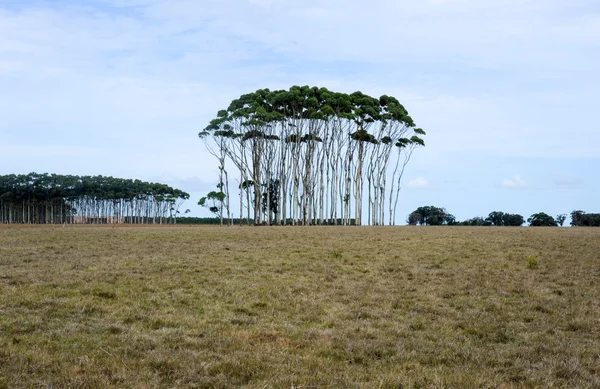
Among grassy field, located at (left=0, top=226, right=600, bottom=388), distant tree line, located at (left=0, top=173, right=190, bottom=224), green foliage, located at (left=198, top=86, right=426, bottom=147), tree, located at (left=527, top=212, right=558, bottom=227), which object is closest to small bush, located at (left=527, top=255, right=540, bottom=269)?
grassy field, located at (left=0, top=226, right=600, bottom=388)

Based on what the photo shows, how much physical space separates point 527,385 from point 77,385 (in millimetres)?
5993

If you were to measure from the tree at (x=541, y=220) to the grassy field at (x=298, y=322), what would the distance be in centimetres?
6352

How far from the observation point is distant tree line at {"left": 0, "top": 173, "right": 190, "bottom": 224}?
13100 cm

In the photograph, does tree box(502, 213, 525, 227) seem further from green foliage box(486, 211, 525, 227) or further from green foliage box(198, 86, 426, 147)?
green foliage box(198, 86, 426, 147)

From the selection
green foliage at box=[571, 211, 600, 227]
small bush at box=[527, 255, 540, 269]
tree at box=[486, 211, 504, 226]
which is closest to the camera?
small bush at box=[527, 255, 540, 269]

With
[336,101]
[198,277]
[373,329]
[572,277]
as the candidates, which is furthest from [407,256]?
[336,101]

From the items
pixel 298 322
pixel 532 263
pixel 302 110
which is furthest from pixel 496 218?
pixel 298 322

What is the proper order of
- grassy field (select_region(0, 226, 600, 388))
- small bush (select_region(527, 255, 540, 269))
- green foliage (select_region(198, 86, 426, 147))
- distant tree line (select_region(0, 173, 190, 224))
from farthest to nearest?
distant tree line (select_region(0, 173, 190, 224)) → green foliage (select_region(198, 86, 426, 147)) → small bush (select_region(527, 255, 540, 269)) → grassy field (select_region(0, 226, 600, 388))

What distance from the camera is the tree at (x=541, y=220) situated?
81.0m

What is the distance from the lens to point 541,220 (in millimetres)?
81875

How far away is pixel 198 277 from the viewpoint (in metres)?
17.3

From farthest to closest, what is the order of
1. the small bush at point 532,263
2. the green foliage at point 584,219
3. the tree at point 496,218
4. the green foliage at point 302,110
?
the tree at point 496,218
the green foliage at point 584,219
the green foliage at point 302,110
the small bush at point 532,263

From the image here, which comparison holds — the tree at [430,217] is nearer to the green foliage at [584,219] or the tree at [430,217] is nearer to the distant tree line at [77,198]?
the green foliage at [584,219]

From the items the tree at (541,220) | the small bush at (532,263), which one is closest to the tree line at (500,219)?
the tree at (541,220)
